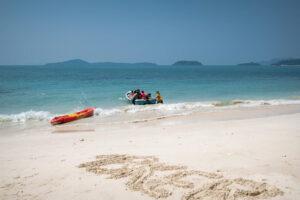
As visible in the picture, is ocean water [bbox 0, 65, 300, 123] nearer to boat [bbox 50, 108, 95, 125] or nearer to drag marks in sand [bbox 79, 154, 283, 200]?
boat [bbox 50, 108, 95, 125]

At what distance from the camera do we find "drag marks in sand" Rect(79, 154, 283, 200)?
5676 millimetres

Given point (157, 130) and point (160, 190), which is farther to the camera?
point (157, 130)

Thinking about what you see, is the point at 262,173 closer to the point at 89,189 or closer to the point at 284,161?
the point at 284,161

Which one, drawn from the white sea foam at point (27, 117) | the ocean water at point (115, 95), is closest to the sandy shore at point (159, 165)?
the white sea foam at point (27, 117)

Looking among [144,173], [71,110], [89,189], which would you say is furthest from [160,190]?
[71,110]

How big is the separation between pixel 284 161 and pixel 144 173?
11.4 feet

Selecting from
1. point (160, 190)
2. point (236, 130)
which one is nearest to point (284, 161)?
point (160, 190)

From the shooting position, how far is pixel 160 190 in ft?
19.4

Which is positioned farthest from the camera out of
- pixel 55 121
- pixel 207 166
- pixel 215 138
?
pixel 55 121

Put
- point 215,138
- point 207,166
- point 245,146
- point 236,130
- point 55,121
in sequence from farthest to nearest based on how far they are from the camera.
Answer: point 55,121 < point 236,130 < point 215,138 < point 245,146 < point 207,166

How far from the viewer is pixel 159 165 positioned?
7.32 meters

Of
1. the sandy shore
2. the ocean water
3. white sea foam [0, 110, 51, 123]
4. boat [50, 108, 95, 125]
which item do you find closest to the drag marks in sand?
the sandy shore

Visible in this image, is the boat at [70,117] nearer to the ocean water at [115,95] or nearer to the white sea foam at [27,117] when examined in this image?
the ocean water at [115,95]

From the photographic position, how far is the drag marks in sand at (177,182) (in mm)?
5676
